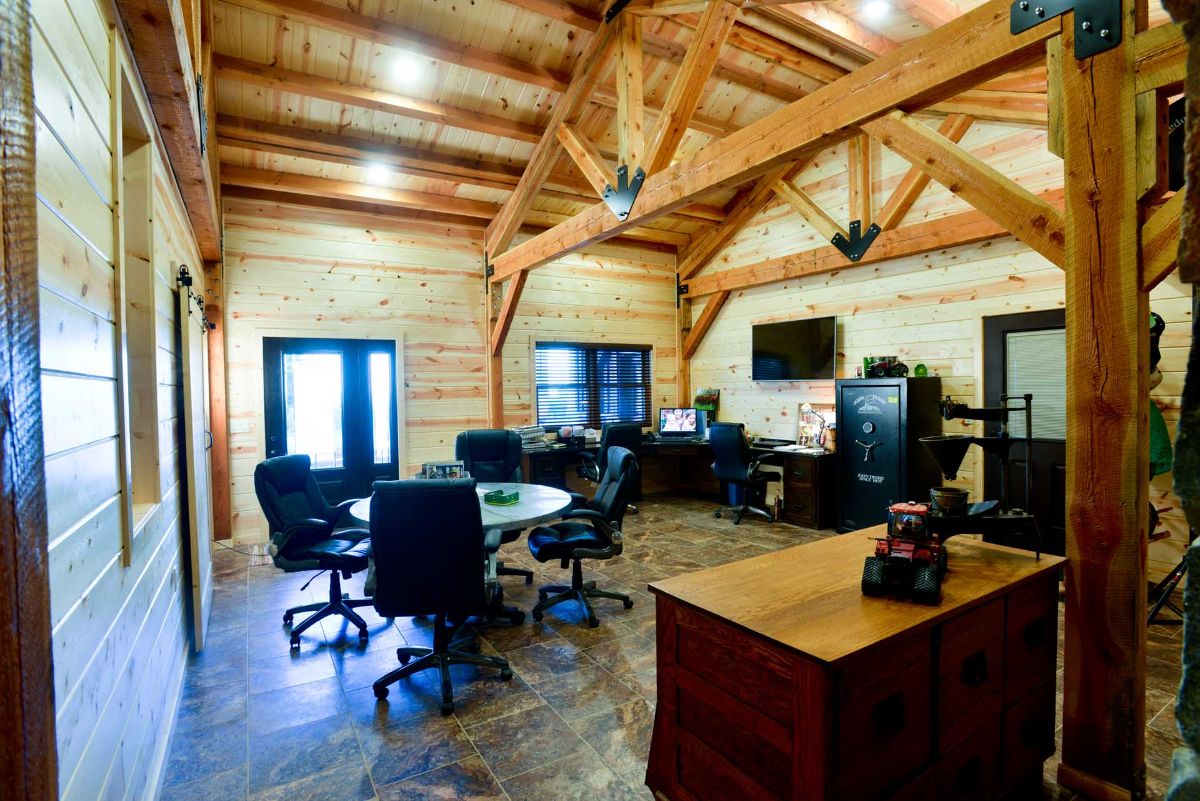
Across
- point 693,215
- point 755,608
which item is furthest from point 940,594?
point 693,215

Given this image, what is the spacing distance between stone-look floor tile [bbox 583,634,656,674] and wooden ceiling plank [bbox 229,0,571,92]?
412 cm

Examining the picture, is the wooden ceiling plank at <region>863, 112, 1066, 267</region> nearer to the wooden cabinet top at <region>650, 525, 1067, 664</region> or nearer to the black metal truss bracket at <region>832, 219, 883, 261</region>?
the wooden cabinet top at <region>650, 525, 1067, 664</region>

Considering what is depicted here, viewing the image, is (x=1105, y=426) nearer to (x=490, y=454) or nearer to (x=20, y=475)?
(x=20, y=475)

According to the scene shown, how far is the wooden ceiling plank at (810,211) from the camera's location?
5.64m

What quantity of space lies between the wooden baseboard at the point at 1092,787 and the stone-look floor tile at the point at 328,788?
2.33m

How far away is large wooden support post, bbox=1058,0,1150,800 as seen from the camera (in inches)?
69.1

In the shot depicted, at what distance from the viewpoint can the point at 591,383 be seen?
23.4 feet

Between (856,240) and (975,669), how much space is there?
15.1 ft

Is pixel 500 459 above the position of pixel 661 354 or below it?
below

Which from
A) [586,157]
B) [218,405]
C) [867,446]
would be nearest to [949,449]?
[867,446]

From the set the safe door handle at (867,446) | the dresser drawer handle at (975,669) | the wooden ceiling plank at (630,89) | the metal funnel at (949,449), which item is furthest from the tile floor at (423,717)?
the wooden ceiling plank at (630,89)

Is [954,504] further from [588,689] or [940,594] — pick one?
[588,689]

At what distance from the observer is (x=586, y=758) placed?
219 cm

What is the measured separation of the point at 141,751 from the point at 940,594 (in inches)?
96.4
